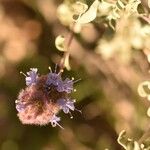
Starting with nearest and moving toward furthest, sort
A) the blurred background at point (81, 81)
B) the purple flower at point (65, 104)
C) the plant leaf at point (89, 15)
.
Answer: the plant leaf at point (89, 15) < the purple flower at point (65, 104) < the blurred background at point (81, 81)

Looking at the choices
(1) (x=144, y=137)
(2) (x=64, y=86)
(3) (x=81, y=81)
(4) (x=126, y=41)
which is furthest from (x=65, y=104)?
(3) (x=81, y=81)

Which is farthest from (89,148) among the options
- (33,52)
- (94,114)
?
(33,52)

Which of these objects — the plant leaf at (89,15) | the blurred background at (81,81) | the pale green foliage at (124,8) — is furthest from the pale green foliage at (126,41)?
the plant leaf at (89,15)

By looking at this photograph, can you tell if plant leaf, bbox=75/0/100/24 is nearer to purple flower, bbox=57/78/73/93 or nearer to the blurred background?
purple flower, bbox=57/78/73/93

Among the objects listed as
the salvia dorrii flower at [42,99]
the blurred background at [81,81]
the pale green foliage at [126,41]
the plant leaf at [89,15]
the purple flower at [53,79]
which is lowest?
the blurred background at [81,81]

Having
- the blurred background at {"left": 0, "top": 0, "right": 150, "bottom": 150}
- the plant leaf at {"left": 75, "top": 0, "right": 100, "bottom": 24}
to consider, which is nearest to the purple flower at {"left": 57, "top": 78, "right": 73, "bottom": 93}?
the plant leaf at {"left": 75, "top": 0, "right": 100, "bottom": 24}

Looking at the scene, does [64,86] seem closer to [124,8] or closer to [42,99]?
[42,99]

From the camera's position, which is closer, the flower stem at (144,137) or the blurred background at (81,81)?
the flower stem at (144,137)

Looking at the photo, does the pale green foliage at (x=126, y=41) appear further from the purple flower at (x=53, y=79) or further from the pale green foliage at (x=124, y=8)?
the purple flower at (x=53, y=79)

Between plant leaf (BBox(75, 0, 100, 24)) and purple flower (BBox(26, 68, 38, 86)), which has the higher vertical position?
plant leaf (BBox(75, 0, 100, 24))
